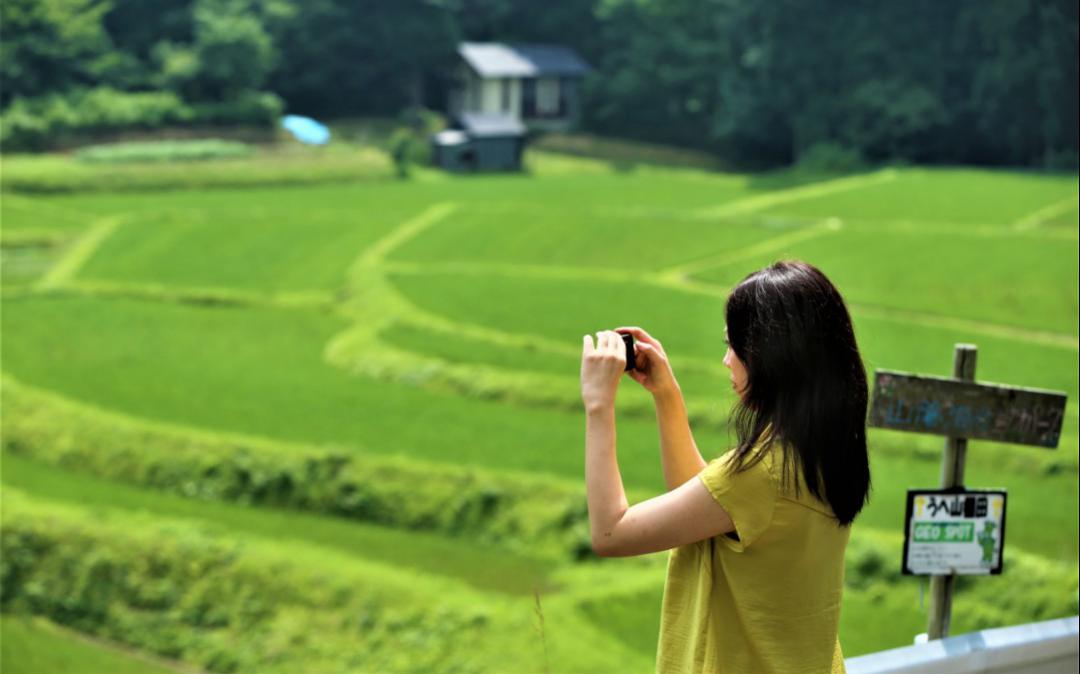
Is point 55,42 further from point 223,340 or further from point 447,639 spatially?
point 447,639

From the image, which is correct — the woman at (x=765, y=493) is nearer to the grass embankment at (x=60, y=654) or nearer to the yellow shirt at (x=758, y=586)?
the yellow shirt at (x=758, y=586)

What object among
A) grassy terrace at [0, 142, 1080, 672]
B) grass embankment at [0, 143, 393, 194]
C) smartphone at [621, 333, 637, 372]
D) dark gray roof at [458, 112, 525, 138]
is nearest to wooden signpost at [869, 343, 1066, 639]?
grassy terrace at [0, 142, 1080, 672]

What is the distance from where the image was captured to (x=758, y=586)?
1.68 meters

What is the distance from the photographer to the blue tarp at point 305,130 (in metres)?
18.0

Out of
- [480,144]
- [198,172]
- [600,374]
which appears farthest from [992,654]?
[480,144]

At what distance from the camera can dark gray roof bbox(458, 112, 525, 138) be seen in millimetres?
19328

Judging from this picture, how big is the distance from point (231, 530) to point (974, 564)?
521cm

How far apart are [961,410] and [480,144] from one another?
54.2ft

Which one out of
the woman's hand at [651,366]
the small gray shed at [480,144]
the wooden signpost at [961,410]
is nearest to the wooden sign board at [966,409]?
the wooden signpost at [961,410]

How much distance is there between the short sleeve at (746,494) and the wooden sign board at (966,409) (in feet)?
4.89

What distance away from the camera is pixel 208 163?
55.1ft

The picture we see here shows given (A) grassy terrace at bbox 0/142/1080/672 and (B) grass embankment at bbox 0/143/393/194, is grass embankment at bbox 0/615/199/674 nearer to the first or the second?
(A) grassy terrace at bbox 0/142/1080/672

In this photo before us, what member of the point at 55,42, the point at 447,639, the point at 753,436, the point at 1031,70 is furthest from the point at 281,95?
the point at 753,436

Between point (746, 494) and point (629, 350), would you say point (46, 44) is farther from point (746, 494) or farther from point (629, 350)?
point (746, 494)
